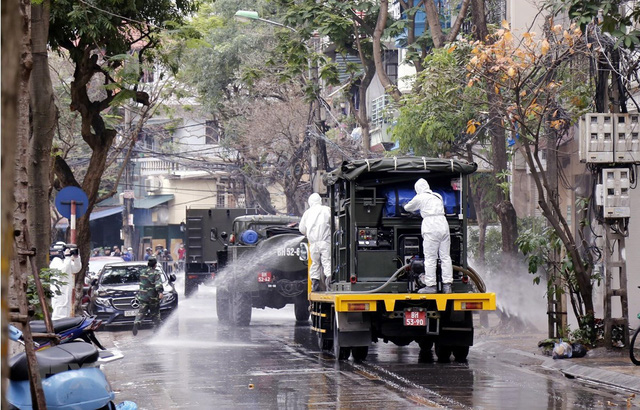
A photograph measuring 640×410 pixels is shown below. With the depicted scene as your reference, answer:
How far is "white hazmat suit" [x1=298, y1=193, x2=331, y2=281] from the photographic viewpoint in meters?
17.2

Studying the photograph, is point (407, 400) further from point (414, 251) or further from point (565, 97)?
point (565, 97)

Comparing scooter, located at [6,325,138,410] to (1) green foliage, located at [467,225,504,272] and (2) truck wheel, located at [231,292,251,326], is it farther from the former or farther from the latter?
(1) green foliage, located at [467,225,504,272]

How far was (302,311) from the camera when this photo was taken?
24219mm

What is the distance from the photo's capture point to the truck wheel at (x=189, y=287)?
34156mm

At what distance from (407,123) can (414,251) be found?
23.6 feet

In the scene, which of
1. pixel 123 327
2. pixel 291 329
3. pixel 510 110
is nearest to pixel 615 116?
pixel 510 110

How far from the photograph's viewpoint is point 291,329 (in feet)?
74.9

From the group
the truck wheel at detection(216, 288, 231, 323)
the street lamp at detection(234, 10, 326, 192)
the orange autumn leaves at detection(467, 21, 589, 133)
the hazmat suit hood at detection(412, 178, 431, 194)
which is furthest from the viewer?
the street lamp at detection(234, 10, 326, 192)

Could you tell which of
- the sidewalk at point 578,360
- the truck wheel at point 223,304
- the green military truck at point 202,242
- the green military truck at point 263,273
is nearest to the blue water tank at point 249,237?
the green military truck at point 263,273

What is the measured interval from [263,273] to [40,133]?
29.7 feet

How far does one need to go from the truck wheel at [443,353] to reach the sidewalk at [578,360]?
1.22 meters

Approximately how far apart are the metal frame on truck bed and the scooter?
23.8 ft

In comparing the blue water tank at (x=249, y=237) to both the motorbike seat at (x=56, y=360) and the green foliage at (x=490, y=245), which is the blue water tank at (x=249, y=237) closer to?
the green foliage at (x=490, y=245)

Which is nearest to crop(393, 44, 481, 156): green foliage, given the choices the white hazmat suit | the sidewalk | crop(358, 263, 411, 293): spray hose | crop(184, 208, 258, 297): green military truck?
the white hazmat suit
